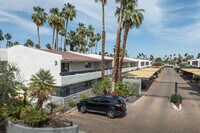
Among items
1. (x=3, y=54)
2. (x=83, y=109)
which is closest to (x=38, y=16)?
(x=3, y=54)

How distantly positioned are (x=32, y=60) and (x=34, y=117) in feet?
47.3

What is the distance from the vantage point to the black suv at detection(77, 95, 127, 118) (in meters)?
19.1

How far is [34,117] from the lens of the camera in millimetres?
13281

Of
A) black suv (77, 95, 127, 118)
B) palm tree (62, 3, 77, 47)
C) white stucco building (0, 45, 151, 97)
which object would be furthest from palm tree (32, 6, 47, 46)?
black suv (77, 95, 127, 118)

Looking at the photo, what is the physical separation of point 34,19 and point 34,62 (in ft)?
Result: 89.7

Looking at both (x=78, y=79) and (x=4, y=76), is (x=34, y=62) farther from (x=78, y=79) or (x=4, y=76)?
(x=4, y=76)

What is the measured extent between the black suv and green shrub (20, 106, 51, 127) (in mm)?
6826

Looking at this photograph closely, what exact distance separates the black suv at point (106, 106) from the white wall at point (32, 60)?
530 centimetres

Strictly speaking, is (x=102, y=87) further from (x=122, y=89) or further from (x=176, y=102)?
(x=176, y=102)

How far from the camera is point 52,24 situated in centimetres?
4659

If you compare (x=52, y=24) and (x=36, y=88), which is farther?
(x=52, y=24)

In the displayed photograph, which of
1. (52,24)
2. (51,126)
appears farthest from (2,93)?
(52,24)

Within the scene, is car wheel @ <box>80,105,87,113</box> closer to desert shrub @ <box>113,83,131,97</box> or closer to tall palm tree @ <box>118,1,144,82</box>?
desert shrub @ <box>113,83,131,97</box>

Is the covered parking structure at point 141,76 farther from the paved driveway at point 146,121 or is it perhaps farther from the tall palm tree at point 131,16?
the paved driveway at point 146,121
